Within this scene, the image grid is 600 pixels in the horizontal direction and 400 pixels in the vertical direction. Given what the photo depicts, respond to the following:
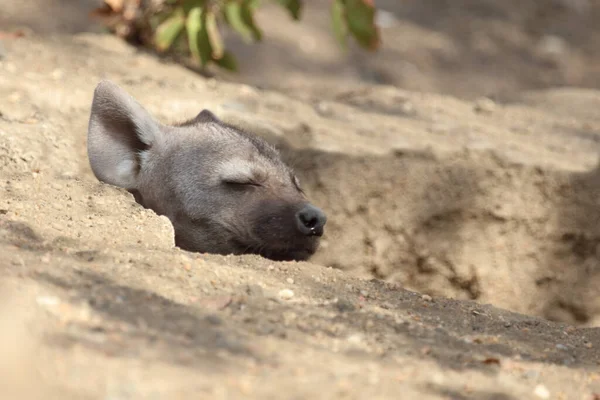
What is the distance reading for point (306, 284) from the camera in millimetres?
3396

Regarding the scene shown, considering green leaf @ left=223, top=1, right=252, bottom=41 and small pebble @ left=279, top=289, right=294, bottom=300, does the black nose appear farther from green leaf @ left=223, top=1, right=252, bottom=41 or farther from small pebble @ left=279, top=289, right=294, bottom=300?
green leaf @ left=223, top=1, right=252, bottom=41

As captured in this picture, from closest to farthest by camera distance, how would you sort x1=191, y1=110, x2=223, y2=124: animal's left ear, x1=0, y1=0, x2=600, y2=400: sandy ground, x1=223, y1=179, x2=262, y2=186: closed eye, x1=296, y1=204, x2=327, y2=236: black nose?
x1=0, y1=0, x2=600, y2=400: sandy ground, x1=296, y1=204, x2=327, y2=236: black nose, x1=223, y1=179, x2=262, y2=186: closed eye, x1=191, y1=110, x2=223, y2=124: animal's left ear

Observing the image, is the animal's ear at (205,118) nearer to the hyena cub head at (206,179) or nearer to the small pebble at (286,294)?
the hyena cub head at (206,179)

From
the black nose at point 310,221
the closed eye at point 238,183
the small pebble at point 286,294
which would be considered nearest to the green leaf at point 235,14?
the closed eye at point 238,183

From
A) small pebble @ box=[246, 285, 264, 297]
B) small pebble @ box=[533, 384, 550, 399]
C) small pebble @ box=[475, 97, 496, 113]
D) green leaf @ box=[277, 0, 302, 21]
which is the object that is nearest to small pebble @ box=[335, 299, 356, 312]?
small pebble @ box=[246, 285, 264, 297]

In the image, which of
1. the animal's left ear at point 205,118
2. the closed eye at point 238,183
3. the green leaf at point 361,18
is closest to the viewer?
the closed eye at point 238,183

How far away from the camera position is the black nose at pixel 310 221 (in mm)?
4367

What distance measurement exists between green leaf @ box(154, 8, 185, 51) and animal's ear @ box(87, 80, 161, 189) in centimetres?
153

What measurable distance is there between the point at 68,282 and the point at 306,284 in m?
1.04

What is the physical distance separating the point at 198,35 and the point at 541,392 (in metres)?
4.37

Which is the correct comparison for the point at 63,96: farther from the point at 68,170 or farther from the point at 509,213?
the point at 509,213

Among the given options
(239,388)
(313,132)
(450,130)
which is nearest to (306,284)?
(239,388)

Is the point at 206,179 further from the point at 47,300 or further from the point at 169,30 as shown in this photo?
the point at 47,300

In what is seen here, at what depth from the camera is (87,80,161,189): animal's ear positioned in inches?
188
